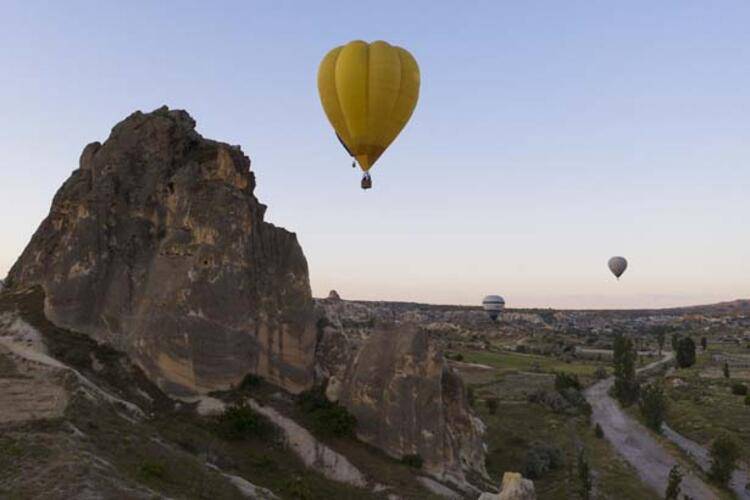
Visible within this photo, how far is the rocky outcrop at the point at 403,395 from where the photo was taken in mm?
32344

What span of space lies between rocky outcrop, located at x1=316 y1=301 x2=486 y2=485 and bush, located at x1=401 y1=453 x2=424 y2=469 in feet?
0.68

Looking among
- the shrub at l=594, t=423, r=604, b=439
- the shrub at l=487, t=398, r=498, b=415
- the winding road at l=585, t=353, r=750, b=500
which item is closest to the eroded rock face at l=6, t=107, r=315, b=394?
the winding road at l=585, t=353, r=750, b=500

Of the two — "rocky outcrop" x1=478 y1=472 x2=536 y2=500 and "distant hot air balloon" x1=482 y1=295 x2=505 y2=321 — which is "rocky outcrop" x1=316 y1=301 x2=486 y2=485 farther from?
"distant hot air balloon" x1=482 y1=295 x2=505 y2=321

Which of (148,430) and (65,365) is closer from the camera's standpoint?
(148,430)

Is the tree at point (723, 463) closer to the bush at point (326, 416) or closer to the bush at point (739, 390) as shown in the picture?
the bush at point (326, 416)

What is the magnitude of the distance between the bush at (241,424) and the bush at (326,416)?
232cm

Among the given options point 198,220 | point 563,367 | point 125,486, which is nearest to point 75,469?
point 125,486

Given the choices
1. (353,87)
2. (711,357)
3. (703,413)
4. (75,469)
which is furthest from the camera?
(711,357)

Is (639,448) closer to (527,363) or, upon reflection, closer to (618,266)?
(618,266)

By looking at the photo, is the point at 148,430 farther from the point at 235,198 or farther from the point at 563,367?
the point at 563,367

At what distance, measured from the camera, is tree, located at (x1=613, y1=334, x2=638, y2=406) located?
72.3m

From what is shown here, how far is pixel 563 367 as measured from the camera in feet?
366

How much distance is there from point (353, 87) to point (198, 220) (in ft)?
32.5

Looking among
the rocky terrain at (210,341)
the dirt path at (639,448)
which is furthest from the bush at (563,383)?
the rocky terrain at (210,341)
